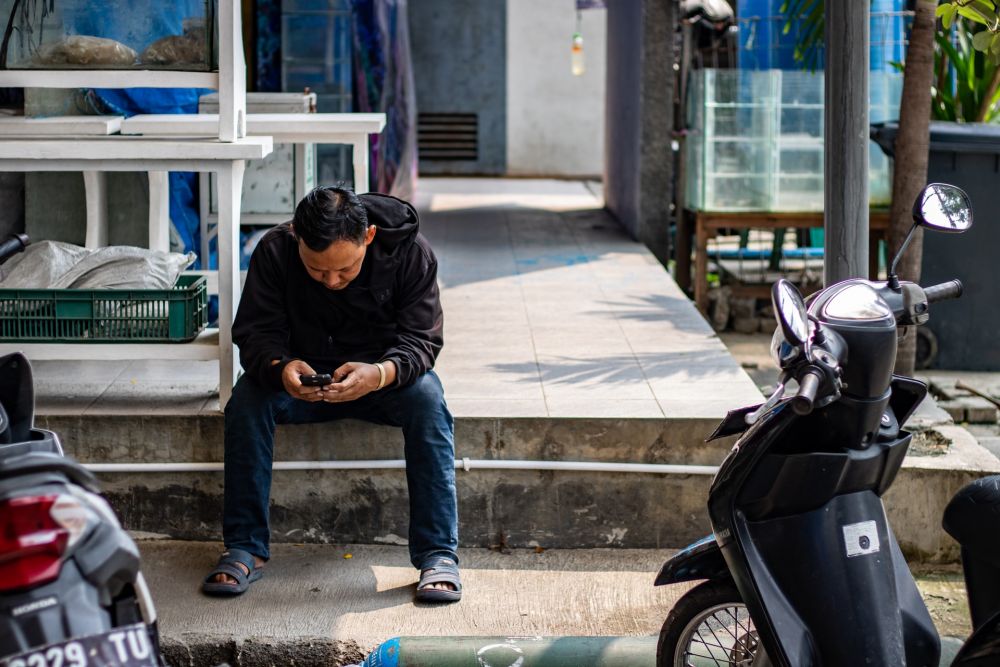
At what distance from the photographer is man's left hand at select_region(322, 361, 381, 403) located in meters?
3.77

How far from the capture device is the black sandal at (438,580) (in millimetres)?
3830

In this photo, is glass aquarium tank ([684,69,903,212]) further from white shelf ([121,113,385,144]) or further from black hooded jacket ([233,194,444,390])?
black hooded jacket ([233,194,444,390])

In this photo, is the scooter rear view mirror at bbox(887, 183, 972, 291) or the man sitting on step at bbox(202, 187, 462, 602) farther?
the man sitting on step at bbox(202, 187, 462, 602)

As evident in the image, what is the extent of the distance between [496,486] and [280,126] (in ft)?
5.97

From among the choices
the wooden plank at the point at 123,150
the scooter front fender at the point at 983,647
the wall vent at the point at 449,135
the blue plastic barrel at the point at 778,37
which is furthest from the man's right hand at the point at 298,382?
the wall vent at the point at 449,135

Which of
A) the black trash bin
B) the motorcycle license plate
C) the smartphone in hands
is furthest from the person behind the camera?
the black trash bin

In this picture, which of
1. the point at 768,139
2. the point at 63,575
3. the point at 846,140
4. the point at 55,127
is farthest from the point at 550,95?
the point at 63,575

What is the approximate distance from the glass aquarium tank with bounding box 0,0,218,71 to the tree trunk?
9.25ft

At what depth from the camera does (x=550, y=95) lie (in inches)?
629

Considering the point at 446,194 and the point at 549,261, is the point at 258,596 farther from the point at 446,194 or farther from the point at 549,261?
the point at 446,194

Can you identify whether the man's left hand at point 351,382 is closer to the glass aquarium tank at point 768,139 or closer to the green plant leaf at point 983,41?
the green plant leaf at point 983,41

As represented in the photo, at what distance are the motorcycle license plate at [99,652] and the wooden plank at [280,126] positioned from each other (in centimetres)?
317

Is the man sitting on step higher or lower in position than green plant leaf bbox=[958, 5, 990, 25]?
lower

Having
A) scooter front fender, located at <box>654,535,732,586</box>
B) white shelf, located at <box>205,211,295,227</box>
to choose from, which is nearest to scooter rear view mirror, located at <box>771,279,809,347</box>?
scooter front fender, located at <box>654,535,732,586</box>
